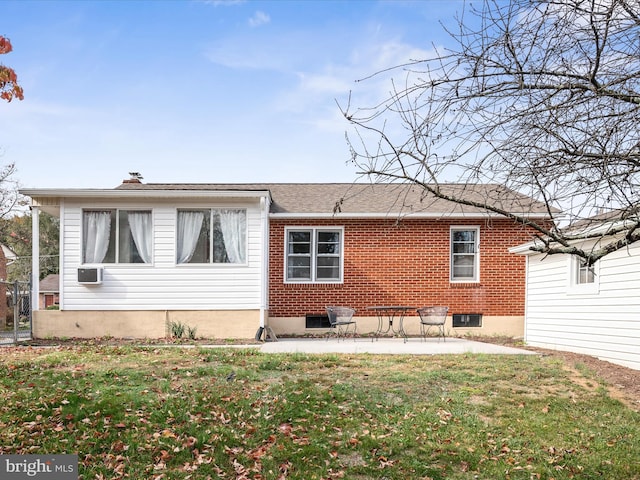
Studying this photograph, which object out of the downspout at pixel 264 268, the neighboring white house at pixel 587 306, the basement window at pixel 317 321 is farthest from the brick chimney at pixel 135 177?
the neighboring white house at pixel 587 306

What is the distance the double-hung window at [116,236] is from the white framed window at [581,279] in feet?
32.1

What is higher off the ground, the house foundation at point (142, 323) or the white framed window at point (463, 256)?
the white framed window at point (463, 256)

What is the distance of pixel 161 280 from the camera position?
14.0m

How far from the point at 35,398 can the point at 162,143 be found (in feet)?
28.9

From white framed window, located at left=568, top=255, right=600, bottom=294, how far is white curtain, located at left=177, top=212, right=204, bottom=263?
865cm

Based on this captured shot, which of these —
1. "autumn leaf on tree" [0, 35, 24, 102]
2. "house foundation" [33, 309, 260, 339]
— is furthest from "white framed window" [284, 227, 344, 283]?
"autumn leaf on tree" [0, 35, 24, 102]

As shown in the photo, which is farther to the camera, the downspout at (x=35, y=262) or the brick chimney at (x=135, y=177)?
the brick chimney at (x=135, y=177)

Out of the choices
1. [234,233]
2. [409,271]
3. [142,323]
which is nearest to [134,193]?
[234,233]

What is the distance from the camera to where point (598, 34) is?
12.1ft

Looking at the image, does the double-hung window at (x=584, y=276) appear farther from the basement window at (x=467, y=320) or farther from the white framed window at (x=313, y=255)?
the white framed window at (x=313, y=255)

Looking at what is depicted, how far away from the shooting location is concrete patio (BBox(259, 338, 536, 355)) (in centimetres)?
1135

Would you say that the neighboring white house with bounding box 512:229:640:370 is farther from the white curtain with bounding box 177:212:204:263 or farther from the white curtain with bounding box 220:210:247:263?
the white curtain with bounding box 177:212:204:263

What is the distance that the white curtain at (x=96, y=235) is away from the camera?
1403 centimetres

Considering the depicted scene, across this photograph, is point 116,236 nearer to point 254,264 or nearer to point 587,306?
point 254,264
